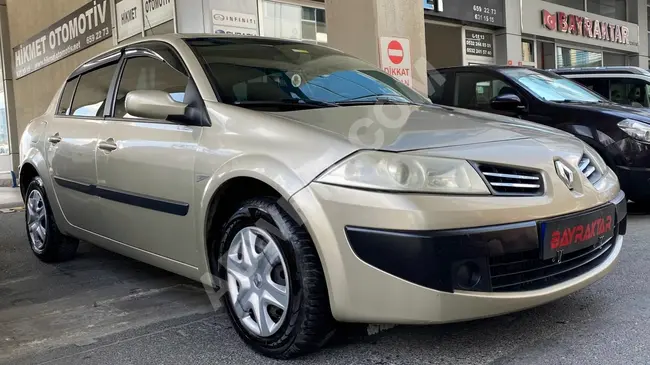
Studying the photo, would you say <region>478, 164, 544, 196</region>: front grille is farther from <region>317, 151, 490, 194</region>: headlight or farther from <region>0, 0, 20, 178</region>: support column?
<region>0, 0, 20, 178</region>: support column

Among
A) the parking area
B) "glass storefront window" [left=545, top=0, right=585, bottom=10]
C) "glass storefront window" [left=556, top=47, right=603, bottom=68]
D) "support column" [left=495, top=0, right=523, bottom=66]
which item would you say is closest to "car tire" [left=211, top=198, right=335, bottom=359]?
the parking area

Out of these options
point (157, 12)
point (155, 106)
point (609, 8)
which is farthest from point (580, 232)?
point (609, 8)

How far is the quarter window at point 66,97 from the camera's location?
4.38 m

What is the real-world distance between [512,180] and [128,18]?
983 cm

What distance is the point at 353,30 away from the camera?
644 cm

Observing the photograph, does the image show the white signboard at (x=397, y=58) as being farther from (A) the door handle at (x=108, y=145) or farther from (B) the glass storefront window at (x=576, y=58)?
(B) the glass storefront window at (x=576, y=58)

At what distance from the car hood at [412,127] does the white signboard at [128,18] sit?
8474 millimetres

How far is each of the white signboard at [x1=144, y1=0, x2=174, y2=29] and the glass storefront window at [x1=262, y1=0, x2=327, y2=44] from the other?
144 centimetres

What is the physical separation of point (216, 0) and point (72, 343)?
642cm

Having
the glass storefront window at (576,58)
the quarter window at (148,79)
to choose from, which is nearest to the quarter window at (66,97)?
the quarter window at (148,79)

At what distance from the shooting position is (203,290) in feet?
12.0

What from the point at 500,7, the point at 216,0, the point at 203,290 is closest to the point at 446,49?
the point at 500,7

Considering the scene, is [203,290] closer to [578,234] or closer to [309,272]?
[309,272]

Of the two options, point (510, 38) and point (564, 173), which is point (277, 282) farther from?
point (510, 38)
